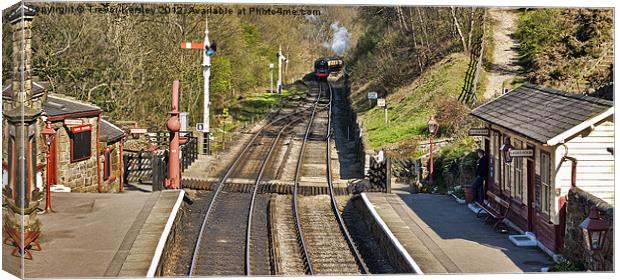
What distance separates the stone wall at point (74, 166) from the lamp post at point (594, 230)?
9230mm

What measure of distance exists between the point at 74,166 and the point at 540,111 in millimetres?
8444

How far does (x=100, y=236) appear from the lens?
46.7ft

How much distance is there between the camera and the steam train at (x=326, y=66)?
18.0 metres

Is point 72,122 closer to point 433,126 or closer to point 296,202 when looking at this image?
point 296,202

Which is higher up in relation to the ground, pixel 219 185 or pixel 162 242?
pixel 219 185

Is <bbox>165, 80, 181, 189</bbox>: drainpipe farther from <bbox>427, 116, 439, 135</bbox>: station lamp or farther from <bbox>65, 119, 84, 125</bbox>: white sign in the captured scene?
<bbox>427, 116, 439, 135</bbox>: station lamp

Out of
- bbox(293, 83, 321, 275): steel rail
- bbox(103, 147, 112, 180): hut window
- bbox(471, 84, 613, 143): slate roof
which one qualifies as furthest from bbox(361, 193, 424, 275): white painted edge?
bbox(103, 147, 112, 180): hut window

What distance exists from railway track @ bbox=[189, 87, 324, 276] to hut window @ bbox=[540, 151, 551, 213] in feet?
12.9

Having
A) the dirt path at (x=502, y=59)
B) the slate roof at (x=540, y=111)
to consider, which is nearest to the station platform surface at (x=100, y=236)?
the slate roof at (x=540, y=111)

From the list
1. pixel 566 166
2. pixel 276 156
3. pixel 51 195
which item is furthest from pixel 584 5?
pixel 276 156

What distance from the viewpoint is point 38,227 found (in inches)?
527

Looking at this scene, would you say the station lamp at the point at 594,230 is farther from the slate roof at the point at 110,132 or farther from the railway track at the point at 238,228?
the slate roof at the point at 110,132

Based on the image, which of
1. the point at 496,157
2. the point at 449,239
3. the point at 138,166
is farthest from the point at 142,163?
the point at 449,239

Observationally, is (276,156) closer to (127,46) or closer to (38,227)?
(127,46)
